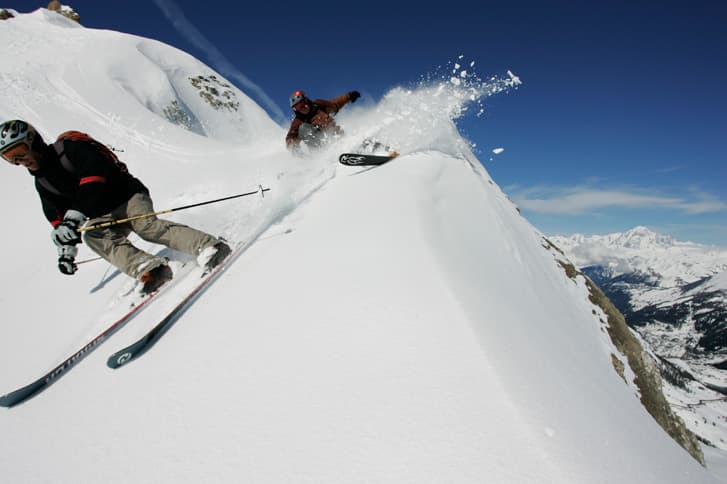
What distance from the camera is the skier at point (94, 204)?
11.8 ft

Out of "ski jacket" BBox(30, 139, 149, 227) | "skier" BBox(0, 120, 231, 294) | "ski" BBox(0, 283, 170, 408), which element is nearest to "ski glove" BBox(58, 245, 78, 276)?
"skier" BBox(0, 120, 231, 294)

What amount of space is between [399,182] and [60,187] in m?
4.61

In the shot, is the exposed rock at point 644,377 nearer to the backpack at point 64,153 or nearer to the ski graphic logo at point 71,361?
the ski graphic logo at point 71,361

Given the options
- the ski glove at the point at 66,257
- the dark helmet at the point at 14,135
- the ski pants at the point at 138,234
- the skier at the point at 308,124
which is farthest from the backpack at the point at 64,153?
the skier at the point at 308,124

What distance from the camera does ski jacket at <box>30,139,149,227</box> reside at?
360 centimetres

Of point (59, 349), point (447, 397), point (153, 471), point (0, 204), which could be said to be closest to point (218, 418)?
point (153, 471)

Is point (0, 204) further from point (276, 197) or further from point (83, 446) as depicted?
point (83, 446)

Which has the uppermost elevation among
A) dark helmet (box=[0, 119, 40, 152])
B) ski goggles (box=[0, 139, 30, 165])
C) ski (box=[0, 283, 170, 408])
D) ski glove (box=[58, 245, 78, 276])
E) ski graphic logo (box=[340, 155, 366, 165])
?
ski graphic logo (box=[340, 155, 366, 165])

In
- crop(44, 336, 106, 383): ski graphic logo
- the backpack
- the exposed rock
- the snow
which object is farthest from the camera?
the exposed rock

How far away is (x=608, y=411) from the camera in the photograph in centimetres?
208

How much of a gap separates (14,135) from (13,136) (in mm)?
15

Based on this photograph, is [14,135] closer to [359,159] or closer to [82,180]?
[82,180]

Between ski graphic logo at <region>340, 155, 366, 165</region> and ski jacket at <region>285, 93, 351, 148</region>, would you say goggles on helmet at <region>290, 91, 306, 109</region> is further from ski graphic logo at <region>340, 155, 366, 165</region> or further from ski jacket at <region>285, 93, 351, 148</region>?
ski graphic logo at <region>340, 155, 366, 165</region>

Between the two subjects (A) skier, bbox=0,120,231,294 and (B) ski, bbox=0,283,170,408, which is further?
(A) skier, bbox=0,120,231,294
